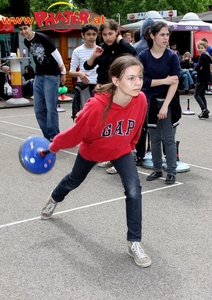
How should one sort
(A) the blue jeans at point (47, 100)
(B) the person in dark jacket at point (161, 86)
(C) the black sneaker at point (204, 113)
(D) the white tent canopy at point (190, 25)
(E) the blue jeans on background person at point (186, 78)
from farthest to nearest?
(D) the white tent canopy at point (190, 25) → (E) the blue jeans on background person at point (186, 78) → (C) the black sneaker at point (204, 113) → (A) the blue jeans at point (47, 100) → (B) the person in dark jacket at point (161, 86)

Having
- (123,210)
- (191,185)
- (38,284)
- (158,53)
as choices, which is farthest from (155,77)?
(38,284)

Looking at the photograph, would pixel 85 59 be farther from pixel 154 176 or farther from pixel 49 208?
pixel 49 208

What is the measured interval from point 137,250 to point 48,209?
123cm

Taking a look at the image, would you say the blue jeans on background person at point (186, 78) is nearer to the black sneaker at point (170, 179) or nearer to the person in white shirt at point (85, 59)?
the person in white shirt at point (85, 59)

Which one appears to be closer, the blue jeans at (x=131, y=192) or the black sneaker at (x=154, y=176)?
the blue jeans at (x=131, y=192)

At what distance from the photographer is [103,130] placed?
3.53 metres

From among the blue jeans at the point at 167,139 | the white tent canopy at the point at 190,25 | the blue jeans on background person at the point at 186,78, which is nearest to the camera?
the blue jeans at the point at 167,139

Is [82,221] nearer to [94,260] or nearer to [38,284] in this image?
[94,260]

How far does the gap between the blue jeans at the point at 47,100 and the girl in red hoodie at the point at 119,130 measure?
13.3 feet

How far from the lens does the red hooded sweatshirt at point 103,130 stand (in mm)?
3451

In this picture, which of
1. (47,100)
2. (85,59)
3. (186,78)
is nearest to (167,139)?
(85,59)

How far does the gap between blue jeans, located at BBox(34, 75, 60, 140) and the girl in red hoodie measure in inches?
159

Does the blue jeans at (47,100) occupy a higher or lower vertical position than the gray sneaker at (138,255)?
higher

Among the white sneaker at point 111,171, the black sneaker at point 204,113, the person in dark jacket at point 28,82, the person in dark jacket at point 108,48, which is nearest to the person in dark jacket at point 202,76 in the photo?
the black sneaker at point 204,113
